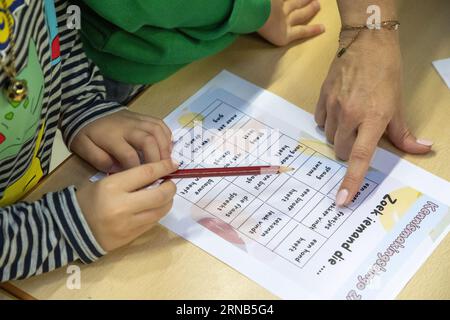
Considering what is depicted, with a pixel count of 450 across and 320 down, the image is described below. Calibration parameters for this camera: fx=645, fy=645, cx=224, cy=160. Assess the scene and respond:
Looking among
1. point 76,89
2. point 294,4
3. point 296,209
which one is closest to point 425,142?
point 296,209

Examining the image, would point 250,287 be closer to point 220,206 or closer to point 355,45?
point 220,206

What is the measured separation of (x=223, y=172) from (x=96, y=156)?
0.52 feet

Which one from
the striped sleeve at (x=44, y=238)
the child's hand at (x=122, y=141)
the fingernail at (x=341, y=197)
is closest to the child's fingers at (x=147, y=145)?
the child's hand at (x=122, y=141)

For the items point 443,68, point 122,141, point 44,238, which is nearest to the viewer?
point 44,238

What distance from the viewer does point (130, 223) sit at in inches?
27.4

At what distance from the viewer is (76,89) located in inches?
32.8

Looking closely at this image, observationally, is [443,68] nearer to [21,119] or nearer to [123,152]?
[123,152]

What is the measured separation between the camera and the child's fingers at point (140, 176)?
0.71 metres

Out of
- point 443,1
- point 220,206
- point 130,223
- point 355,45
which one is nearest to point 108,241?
point 130,223

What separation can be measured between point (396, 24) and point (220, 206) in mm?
351

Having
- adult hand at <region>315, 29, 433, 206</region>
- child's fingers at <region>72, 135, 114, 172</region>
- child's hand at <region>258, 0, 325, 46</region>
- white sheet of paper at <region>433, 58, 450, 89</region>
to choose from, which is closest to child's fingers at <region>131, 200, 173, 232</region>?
child's fingers at <region>72, 135, 114, 172</region>

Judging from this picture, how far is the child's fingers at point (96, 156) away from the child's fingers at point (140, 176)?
0.23ft

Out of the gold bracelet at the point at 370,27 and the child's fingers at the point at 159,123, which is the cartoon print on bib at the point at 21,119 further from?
the gold bracelet at the point at 370,27

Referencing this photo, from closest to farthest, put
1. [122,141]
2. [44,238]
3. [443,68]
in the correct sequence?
[44,238] → [122,141] → [443,68]
